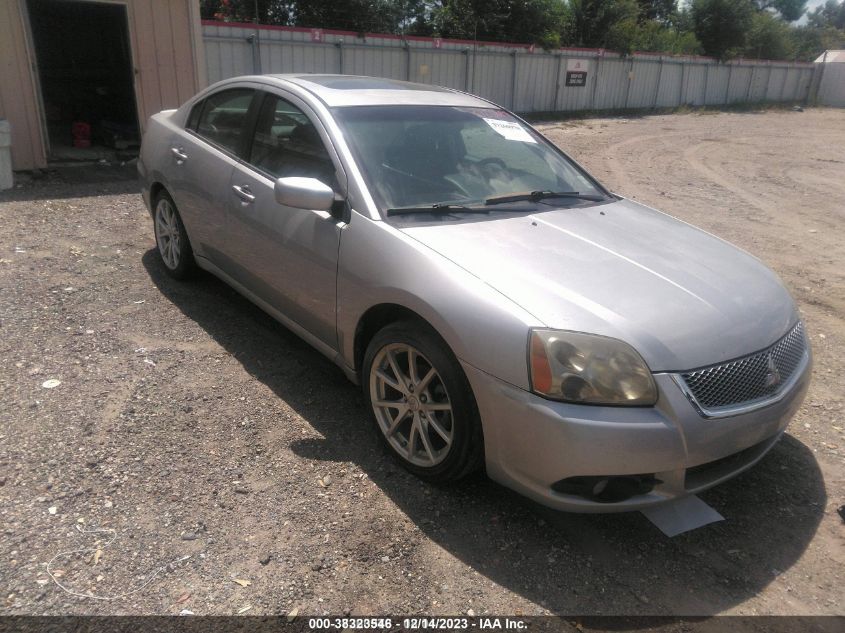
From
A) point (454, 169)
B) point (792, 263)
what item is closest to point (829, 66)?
point (792, 263)

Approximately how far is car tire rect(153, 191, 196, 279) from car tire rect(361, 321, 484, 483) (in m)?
2.43

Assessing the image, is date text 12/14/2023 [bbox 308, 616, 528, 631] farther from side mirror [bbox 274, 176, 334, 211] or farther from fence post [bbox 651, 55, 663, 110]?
fence post [bbox 651, 55, 663, 110]

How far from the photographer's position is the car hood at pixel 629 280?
8.36ft

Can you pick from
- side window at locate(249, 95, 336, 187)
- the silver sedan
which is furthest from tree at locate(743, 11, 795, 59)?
side window at locate(249, 95, 336, 187)

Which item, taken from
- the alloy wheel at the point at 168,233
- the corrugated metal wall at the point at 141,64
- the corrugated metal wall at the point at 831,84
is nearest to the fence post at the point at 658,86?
the corrugated metal wall at the point at 831,84

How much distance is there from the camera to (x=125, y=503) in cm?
288

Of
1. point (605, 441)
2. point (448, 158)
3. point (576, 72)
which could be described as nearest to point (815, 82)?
point (576, 72)

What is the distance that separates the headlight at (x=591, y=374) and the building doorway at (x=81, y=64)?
495 inches

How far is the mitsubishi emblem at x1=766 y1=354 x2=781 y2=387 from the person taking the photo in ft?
8.96

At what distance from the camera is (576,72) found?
938 inches

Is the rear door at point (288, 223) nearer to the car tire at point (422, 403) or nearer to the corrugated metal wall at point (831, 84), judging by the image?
the car tire at point (422, 403)

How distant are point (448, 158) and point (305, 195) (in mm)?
919

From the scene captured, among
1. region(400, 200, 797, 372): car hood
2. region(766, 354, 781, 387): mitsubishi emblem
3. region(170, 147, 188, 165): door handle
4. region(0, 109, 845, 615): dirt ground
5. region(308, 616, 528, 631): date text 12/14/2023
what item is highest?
region(170, 147, 188, 165): door handle

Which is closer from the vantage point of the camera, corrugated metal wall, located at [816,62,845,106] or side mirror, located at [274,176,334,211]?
side mirror, located at [274,176,334,211]
